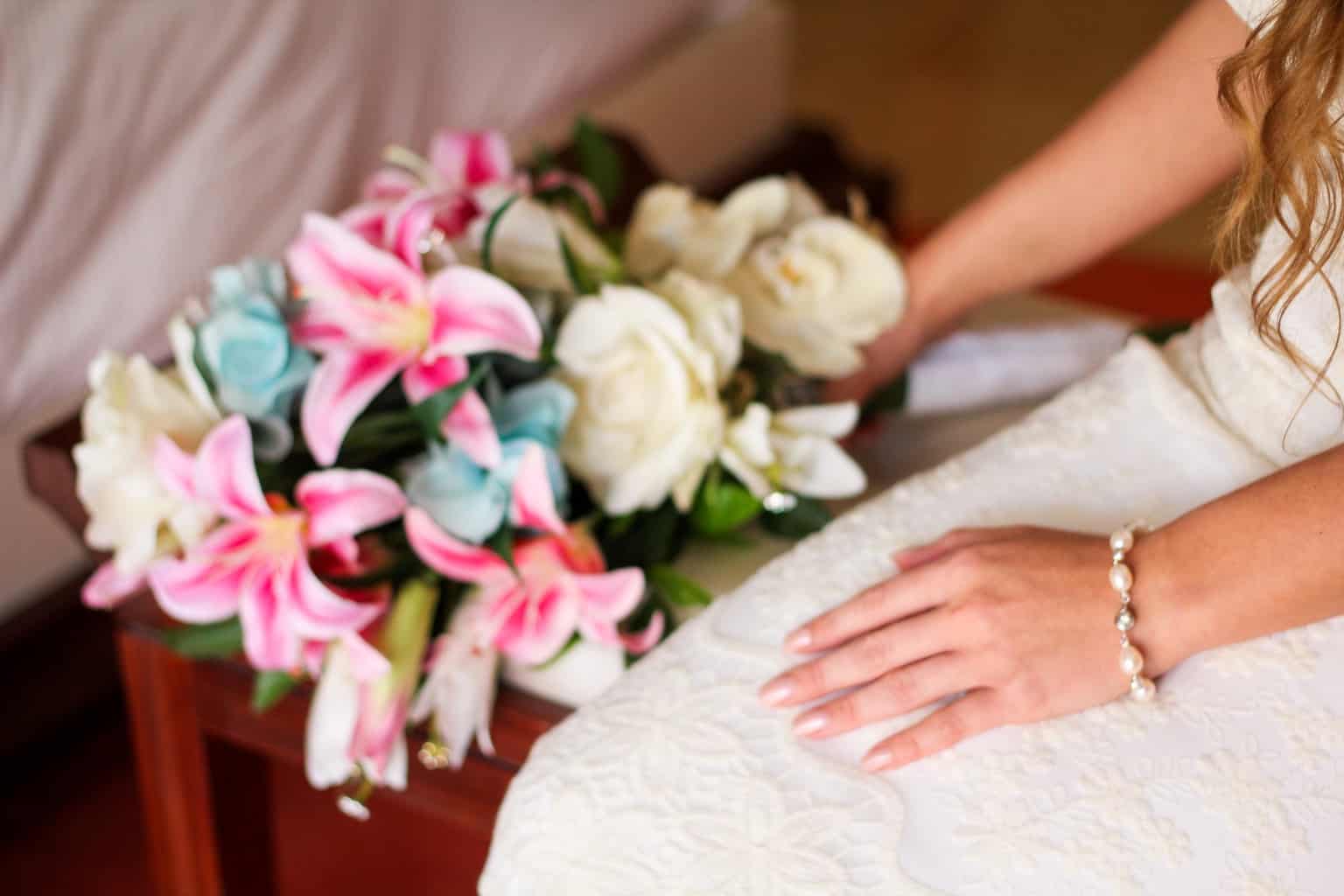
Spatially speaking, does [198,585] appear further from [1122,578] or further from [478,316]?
[1122,578]

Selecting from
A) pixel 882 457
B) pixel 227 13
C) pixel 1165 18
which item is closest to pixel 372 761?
pixel 882 457

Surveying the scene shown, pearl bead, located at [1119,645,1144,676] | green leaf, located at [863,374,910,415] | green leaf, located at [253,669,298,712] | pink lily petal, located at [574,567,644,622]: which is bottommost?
green leaf, located at [863,374,910,415]

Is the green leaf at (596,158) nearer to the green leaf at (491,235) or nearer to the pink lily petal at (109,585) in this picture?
the green leaf at (491,235)

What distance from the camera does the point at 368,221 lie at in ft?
2.68

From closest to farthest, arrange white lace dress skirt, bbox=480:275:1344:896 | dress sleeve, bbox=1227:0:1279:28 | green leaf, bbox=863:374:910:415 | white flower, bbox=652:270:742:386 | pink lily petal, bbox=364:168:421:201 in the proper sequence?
white lace dress skirt, bbox=480:275:1344:896, dress sleeve, bbox=1227:0:1279:28, white flower, bbox=652:270:742:386, pink lily petal, bbox=364:168:421:201, green leaf, bbox=863:374:910:415

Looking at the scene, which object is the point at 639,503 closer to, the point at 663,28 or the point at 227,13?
the point at 227,13

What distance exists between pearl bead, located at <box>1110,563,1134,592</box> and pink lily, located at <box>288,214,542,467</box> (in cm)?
31

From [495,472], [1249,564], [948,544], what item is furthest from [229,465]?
[1249,564]

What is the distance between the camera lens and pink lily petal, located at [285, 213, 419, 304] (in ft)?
2.42

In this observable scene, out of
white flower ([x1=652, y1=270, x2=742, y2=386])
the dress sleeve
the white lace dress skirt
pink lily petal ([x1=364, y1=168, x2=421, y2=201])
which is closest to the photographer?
the white lace dress skirt

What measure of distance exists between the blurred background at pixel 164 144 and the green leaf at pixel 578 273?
450mm

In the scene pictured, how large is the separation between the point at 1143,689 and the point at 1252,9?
0.34 m

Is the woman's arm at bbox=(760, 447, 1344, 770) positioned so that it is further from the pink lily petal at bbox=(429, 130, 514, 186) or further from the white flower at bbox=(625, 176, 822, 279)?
the pink lily petal at bbox=(429, 130, 514, 186)

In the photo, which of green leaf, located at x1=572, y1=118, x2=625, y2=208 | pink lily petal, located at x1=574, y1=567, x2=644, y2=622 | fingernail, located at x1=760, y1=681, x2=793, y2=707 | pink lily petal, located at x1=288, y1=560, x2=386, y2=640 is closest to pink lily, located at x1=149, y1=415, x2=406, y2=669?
pink lily petal, located at x1=288, y1=560, x2=386, y2=640
